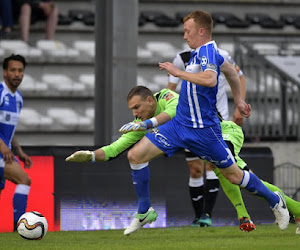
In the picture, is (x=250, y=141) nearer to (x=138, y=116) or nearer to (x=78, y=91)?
(x=78, y=91)

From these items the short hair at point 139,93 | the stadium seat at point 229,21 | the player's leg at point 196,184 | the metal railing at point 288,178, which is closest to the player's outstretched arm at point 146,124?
the short hair at point 139,93

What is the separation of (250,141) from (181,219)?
3.56m

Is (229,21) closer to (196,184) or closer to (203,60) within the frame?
(196,184)

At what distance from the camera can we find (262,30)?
56.1 ft

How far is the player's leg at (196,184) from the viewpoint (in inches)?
358

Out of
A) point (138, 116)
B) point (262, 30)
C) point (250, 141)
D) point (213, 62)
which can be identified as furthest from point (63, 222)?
point (262, 30)

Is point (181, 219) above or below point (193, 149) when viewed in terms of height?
below

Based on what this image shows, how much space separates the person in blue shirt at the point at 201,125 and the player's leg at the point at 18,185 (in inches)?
76.8

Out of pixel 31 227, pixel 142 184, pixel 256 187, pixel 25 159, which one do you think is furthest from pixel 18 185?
pixel 256 187

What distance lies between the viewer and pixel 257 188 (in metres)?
7.18

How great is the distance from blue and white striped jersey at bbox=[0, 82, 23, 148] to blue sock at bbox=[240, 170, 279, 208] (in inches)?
113

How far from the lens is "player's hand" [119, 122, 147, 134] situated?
269 inches

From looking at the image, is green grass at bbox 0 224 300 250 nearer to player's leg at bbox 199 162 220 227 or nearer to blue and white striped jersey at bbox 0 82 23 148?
player's leg at bbox 199 162 220 227

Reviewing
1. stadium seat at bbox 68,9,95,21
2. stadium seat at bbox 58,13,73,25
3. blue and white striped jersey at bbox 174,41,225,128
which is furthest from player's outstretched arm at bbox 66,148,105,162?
stadium seat at bbox 68,9,95,21
